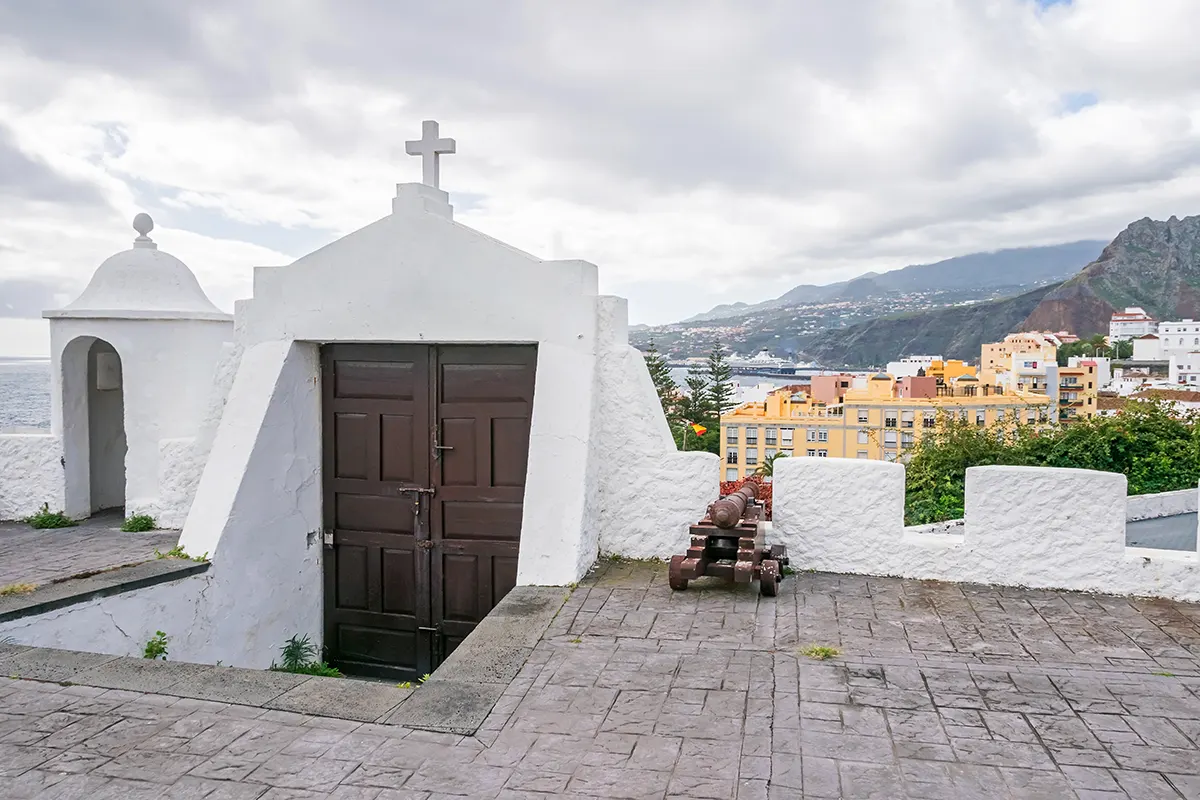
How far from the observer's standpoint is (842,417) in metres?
23.2

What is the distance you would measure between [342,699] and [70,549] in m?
4.33

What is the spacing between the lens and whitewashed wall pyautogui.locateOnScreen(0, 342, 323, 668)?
5.37 metres

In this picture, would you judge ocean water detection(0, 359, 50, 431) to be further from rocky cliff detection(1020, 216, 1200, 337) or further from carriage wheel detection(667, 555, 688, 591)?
rocky cliff detection(1020, 216, 1200, 337)

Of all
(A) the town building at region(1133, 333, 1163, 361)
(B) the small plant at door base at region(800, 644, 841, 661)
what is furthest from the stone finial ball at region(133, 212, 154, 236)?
(A) the town building at region(1133, 333, 1163, 361)

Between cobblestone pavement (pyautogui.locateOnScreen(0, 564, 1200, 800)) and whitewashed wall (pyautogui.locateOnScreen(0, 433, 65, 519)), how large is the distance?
471cm

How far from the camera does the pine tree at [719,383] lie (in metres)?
26.4

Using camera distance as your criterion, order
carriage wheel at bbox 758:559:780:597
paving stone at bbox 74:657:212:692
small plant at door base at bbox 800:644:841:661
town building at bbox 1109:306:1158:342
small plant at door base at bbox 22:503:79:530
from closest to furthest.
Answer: paving stone at bbox 74:657:212:692
small plant at door base at bbox 800:644:841:661
carriage wheel at bbox 758:559:780:597
small plant at door base at bbox 22:503:79:530
town building at bbox 1109:306:1158:342

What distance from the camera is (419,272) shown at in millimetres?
5812

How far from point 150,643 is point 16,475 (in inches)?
154

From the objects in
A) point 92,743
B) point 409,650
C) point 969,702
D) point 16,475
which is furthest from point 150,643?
point 969,702

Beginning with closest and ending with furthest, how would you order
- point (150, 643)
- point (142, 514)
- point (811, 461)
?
1. point (150, 643)
2. point (811, 461)
3. point (142, 514)

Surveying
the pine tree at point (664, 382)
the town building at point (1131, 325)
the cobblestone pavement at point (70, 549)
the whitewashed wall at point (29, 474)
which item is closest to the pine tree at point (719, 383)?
the pine tree at point (664, 382)

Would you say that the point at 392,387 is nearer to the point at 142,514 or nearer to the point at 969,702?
the point at 142,514

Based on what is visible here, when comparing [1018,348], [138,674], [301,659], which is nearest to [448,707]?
[138,674]
